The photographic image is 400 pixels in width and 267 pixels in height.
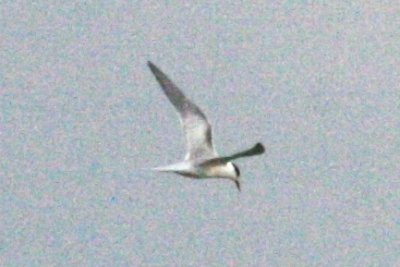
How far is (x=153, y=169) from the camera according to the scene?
17266 mm

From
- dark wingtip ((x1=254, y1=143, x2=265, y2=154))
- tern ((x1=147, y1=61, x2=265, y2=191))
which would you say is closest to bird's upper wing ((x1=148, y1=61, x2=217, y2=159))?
tern ((x1=147, y1=61, x2=265, y2=191))

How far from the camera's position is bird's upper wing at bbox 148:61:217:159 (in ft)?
62.5

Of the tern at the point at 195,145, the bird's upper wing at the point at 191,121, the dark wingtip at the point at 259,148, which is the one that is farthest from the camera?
the bird's upper wing at the point at 191,121

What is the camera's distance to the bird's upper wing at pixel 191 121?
19.1 meters

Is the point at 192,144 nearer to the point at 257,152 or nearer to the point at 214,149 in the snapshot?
the point at 214,149

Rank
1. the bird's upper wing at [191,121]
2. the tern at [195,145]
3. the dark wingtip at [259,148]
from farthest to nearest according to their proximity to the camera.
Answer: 1. the bird's upper wing at [191,121]
2. the tern at [195,145]
3. the dark wingtip at [259,148]

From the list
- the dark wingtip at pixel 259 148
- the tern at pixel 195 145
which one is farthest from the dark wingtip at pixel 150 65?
the dark wingtip at pixel 259 148

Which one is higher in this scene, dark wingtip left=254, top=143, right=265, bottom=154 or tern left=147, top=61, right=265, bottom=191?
tern left=147, top=61, right=265, bottom=191

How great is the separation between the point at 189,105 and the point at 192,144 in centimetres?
71

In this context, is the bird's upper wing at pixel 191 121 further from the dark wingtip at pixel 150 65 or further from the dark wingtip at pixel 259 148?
the dark wingtip at pixel 259 148

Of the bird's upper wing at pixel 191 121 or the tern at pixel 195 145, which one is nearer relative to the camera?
the tern at pixel 195 145

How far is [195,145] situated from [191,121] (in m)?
0.62

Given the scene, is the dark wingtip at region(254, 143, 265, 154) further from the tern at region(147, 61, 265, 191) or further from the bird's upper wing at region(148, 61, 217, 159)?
the bird's upper wing at region(148, 61, 217, 159)

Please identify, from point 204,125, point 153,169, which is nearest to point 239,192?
point 204,125
